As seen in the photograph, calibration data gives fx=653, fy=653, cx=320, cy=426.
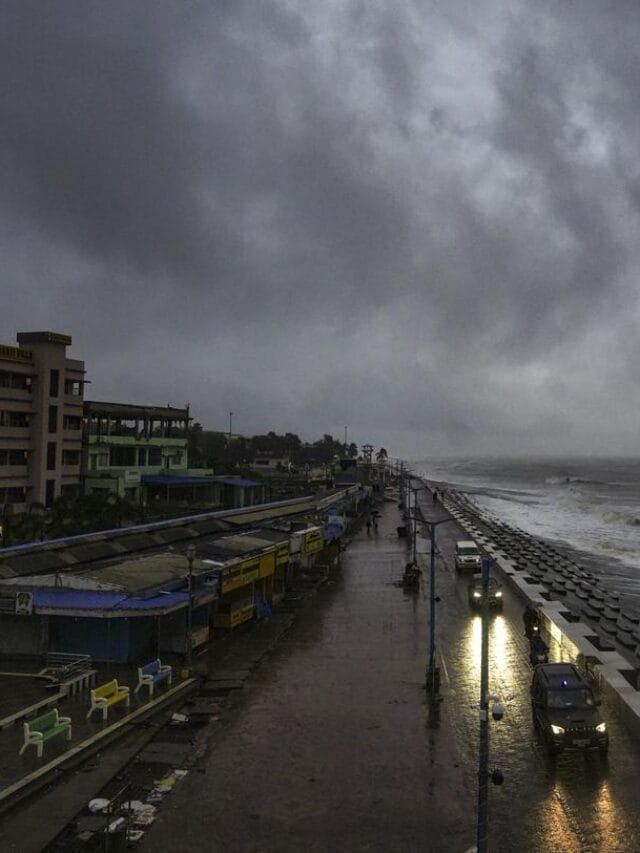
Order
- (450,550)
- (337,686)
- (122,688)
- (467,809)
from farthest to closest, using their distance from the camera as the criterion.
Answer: (450,550) → (337,686) → (122,688) → (467,809)

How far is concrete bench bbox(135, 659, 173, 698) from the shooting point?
20672mm

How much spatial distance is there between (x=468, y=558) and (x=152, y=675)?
101ft

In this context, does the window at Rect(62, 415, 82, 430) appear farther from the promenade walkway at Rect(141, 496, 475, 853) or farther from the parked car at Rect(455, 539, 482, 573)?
the promenade walkway at Rect(141, 496, 475, 853)

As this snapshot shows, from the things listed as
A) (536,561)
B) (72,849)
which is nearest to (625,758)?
(72,849)

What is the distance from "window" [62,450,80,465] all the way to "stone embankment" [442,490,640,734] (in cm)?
3950

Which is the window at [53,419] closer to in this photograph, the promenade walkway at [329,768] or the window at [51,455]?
the window at [51,455]

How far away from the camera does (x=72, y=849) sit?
12555mm

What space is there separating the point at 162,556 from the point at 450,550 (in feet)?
121

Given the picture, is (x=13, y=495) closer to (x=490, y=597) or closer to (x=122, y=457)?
(x=122, y=457)

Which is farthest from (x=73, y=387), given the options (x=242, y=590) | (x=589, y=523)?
(x=589, y=523)

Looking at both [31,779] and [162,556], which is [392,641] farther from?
[31,779]

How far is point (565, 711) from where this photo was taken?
1747cm

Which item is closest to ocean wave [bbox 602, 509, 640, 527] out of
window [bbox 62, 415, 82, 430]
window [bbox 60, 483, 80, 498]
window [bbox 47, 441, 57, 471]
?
window [bbox 60, 483, 80, 498]

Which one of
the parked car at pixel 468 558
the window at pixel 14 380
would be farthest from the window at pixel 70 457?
the parked car at pixel 468 558
